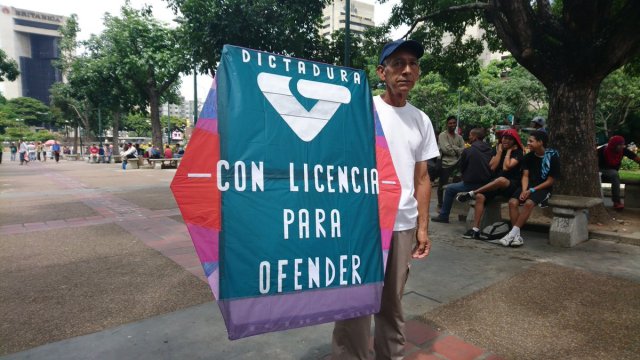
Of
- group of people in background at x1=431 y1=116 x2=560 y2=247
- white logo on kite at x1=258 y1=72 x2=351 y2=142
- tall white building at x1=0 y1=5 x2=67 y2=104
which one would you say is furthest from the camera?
tall white building at x1=0 y1=5 x2=67 y2=104

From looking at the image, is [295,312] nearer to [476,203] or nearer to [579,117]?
[476,203]

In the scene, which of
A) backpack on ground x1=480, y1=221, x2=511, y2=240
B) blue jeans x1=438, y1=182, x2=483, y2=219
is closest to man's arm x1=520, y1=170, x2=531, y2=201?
backpack on ground x1=480, y1=221, x2=511, y2=240

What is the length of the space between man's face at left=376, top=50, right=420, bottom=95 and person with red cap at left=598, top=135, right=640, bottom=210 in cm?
689

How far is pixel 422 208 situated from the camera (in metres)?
2.29

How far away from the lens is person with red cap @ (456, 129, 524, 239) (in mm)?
5488

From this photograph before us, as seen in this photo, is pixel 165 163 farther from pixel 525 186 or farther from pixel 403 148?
pixel 403 148

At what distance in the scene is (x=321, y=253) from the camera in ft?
5.82

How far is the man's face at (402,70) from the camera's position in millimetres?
2078

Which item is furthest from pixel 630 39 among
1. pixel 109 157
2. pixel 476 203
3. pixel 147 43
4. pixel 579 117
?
pixel 109 157

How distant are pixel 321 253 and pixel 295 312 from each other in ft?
0.93

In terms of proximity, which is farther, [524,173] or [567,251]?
[524,173]

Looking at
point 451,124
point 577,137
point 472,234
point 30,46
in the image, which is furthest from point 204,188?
point 30,46

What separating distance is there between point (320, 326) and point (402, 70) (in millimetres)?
1979

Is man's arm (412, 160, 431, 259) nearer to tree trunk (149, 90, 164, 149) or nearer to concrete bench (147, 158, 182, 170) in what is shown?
concrete bench (147, 158, 182, 170)
